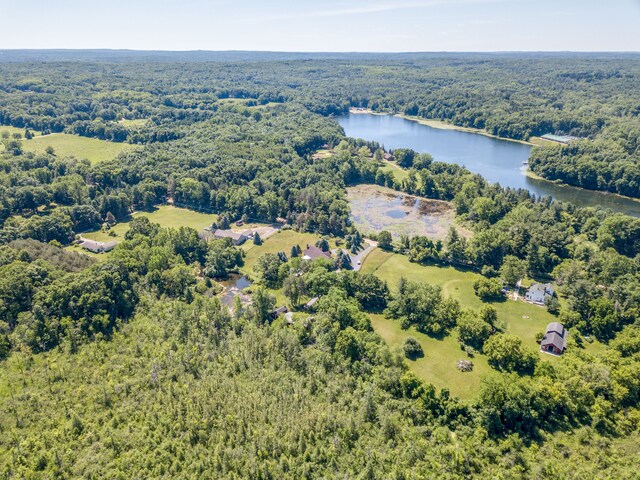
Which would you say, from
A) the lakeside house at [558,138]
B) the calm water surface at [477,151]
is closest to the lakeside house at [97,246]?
the calm water surface at [477,151]

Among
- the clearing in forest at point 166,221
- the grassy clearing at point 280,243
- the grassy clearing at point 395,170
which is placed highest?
the grassy clearing at point 395,170

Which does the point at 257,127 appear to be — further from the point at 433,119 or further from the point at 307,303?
the point at 307,303

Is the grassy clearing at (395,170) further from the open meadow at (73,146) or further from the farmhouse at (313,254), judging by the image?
the open meadow at (73,146)

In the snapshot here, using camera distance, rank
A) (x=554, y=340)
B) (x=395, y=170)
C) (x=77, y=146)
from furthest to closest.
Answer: (x=77, y=146)
(x=395, y=170)
(x=554, y=340)

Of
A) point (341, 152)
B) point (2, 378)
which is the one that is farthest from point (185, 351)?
point (341, 152)

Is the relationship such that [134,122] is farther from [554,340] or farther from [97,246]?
[554,340]

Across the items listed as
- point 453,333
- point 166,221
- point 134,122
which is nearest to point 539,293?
point 453,333

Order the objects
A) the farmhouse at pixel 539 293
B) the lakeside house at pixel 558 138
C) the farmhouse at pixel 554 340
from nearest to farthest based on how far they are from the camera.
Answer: the farmhouse at pixel 554 340 → the farmhouse at pixel 539 293 → the lakeside house at pixel 558 138
